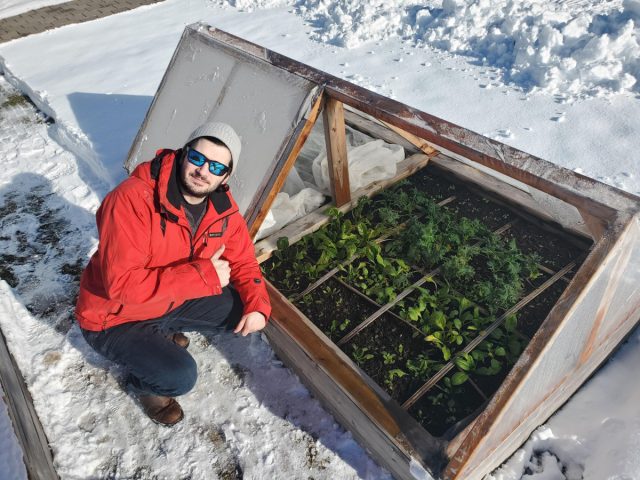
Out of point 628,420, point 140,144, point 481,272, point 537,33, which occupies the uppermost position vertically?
point 537,33

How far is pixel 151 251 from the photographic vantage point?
235 cm

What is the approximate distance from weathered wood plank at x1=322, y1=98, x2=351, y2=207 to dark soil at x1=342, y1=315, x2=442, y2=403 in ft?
3.36

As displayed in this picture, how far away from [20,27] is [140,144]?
5.80m

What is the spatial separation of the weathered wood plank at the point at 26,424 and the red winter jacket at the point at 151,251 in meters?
0.49

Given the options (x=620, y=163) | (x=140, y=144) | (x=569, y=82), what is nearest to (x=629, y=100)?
(x=569, y=82)

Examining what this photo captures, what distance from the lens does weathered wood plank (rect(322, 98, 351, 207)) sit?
3061 mm

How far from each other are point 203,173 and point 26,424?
4.79 ft

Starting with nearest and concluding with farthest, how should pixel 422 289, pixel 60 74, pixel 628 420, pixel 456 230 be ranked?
pixel 628 420
pixel 422 289
pixel 456 230
pixel 60 74

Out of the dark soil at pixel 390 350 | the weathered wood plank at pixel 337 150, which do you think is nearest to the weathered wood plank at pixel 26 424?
the dark soil at pixel 390 350

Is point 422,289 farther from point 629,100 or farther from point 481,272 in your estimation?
point 629,100

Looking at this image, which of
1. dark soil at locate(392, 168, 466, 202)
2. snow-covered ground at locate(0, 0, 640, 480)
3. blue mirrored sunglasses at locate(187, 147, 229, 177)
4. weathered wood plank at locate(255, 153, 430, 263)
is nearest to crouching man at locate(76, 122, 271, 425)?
blue mirrored sunglasses at locate(187, 147, 229, 177)

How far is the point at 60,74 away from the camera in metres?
6.39

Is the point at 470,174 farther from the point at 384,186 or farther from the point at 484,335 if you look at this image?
the point at 484,335

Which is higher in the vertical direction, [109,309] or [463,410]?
[109,309]
